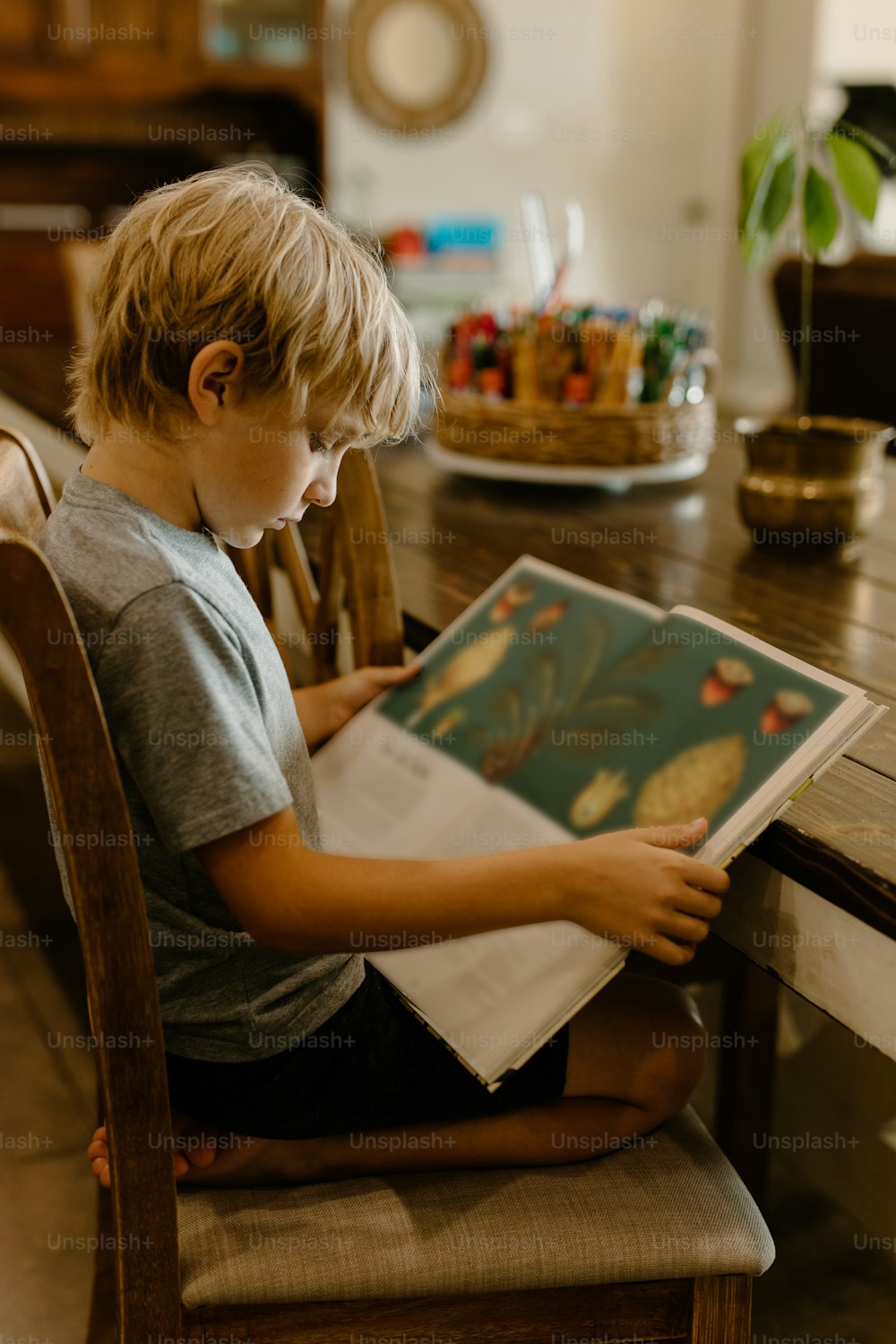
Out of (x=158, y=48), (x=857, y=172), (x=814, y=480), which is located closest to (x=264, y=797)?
(x=814, y=480)

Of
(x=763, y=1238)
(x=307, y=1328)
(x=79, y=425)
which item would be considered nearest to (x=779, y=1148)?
(x=763, y=1238)

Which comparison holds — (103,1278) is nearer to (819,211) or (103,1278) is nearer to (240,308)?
(240,308)

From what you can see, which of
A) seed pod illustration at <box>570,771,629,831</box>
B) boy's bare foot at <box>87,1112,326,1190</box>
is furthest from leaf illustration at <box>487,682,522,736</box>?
boy's bare foot at <box>87,1112,326,1190</box>

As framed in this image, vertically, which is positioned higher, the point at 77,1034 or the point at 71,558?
the point at 71,558

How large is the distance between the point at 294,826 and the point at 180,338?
27cm

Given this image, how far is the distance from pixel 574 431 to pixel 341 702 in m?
0.56

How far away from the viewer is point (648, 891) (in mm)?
679

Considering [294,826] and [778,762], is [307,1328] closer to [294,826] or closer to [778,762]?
[294,826]

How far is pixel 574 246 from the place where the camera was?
1.55m

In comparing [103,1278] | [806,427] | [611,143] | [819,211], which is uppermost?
[611,143]

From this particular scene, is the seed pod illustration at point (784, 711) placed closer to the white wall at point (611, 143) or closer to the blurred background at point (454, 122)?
the blurred background at point (454, 122)

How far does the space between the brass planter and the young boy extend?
0.59 meters

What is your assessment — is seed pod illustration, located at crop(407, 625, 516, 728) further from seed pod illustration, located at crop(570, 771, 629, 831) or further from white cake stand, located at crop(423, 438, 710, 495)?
white cake stand, located at crop(423, 438, 710, 495)

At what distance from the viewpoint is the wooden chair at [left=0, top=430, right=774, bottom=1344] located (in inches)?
25.3
